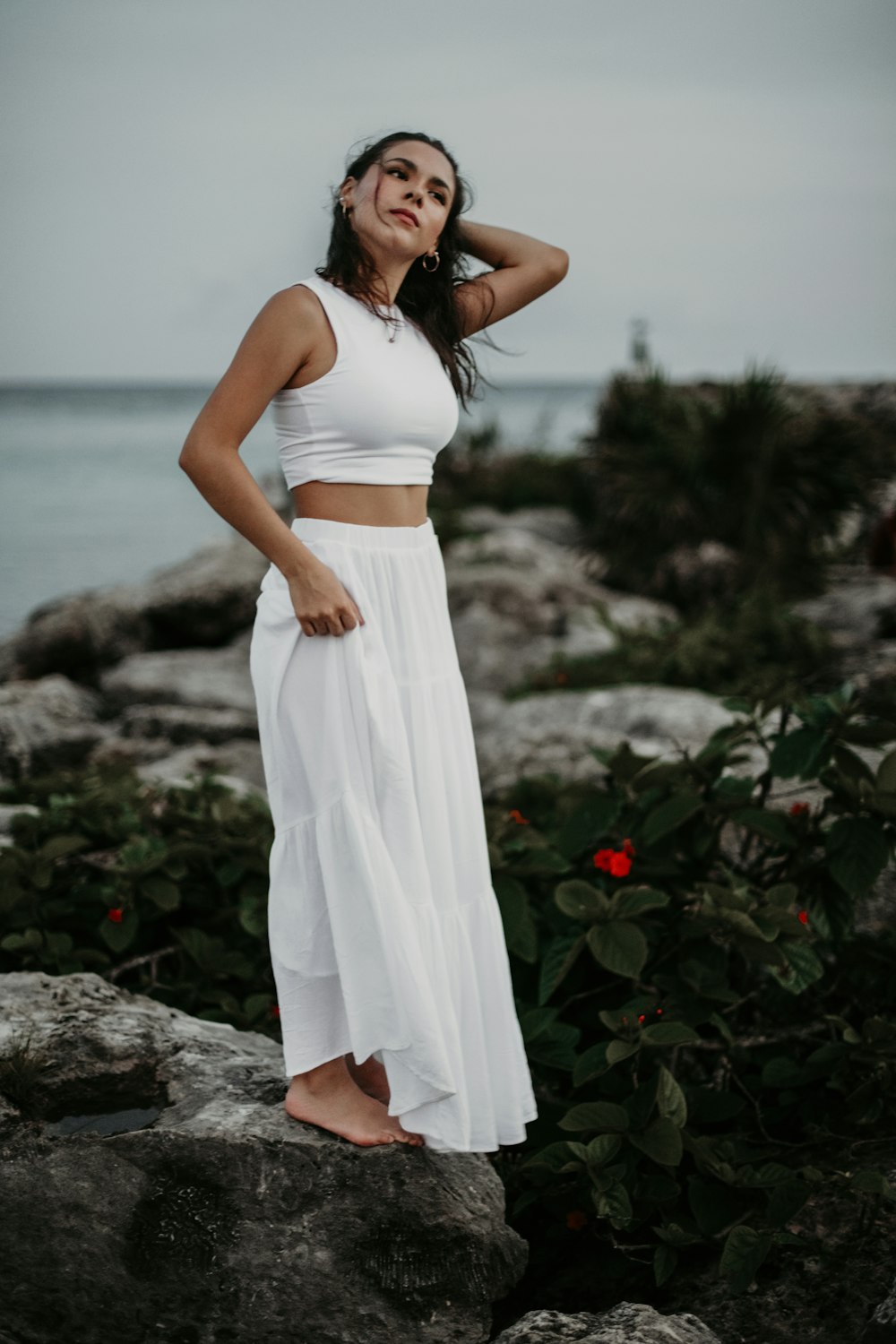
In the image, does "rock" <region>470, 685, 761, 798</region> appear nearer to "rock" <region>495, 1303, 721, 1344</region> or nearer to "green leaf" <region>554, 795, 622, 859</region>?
"green leaf" <region>554, 795, 622, 859</region>

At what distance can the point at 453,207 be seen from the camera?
2633 millimetres

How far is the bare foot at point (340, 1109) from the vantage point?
2.36 meters

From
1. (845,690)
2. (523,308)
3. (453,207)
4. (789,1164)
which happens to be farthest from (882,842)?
(453,207)

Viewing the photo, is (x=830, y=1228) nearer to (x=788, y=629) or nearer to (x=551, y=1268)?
(x=551, y=1268)

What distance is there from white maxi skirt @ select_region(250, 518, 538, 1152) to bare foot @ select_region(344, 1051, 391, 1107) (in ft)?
0.71

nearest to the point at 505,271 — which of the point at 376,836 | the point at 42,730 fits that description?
the point at 376,836

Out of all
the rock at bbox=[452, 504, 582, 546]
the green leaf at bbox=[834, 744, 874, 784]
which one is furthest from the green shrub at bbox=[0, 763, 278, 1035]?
the rock at bbox=[452, 504, 582, 546]

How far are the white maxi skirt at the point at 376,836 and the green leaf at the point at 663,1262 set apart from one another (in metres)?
0.39

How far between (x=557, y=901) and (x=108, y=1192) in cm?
116

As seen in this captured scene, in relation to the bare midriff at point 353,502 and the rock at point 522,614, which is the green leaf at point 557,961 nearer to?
the bare midriff at point 353,502

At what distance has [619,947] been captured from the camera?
9.08ft

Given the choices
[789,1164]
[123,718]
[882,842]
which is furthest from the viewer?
[123,718]

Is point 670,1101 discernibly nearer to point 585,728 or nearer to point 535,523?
point 585,728

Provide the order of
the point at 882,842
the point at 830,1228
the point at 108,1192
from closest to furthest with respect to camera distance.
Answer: the point at 108,1192 → the point at 830,1228 → the point at 882,842
